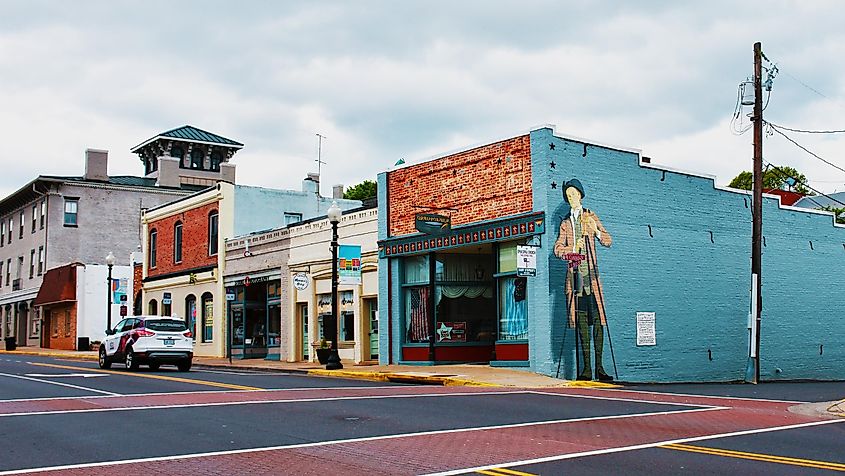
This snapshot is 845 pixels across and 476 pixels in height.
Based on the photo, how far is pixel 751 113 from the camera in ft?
88.4

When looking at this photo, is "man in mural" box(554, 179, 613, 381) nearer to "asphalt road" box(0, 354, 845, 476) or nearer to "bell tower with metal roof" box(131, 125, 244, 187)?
"asphalt road" box(0, 354, 845, 476)

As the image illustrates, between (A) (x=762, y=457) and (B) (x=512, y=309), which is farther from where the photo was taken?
(B) (x=512, y=309)

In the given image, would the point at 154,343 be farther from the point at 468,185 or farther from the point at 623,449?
the point at 623,449

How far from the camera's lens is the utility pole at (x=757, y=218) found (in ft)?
84.1

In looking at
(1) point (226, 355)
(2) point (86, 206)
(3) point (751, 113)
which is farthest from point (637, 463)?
(2) point (86, 206)

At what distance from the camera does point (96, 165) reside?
60.4 metres

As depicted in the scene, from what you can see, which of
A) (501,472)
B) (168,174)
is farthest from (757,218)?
(168,174)

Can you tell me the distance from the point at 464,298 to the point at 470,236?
2.75 m

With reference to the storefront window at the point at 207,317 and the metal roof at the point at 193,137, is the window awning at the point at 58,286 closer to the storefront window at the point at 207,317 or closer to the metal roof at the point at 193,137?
the storefront window at the point at 207,317

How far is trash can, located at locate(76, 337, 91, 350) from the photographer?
52531mm

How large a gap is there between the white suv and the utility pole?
52.7 feet

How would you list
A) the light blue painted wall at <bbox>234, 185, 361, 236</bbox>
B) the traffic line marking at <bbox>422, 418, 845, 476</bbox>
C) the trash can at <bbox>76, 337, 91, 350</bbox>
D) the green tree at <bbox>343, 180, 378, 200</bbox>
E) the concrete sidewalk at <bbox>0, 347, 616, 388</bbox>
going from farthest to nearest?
the green tree at <bbox>343, 180, 378, 200</bbox>
the trash can at <bbox>76, 337, 91, 350</bbox>
the light blue painted wall at <bbox>234, 185, 361, 236</bbox>
the concrete sidewalk at <bbox>0, 347, 616, 388</bbox>
the traffic line marking at <bbox>422, 418, 845, 476</bbox>

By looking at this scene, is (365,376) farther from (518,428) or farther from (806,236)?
(806,236)

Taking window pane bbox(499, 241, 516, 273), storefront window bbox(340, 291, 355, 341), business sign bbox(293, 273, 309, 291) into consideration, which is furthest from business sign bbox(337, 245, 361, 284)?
window pane bbox(499, 241, 516, 273)
